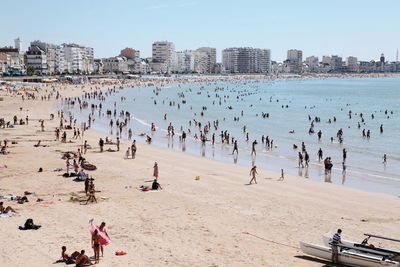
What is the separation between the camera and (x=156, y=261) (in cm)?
1140

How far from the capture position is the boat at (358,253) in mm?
11102

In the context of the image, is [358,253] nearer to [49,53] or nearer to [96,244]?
[96,244]

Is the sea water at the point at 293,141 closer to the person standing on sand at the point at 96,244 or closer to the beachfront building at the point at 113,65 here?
the person standing on sand at the point at 96,244

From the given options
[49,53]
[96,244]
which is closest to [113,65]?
[49,53]

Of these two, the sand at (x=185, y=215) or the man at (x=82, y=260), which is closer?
the man at (x=82, y=260)

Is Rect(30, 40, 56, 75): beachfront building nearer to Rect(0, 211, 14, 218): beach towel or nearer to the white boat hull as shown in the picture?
Rect(0, 211, 14, 218): beach towel

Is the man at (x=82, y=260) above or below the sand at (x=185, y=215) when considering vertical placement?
above

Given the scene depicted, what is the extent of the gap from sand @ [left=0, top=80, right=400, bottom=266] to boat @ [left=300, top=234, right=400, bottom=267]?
0.27 m

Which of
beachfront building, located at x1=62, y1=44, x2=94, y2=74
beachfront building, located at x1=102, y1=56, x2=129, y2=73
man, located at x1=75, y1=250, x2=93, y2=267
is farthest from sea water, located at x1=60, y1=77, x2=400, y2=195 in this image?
beachfront building, located at x1=102, y1=56, x2=129, y2=73

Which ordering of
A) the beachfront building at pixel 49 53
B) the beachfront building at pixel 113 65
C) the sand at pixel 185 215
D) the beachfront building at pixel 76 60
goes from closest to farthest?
the sand at pixel 185 215 → the beachfront building at pixel 49 53 → the beachfront building at pixel 76 60 → the beachfront building at pixel 113 65

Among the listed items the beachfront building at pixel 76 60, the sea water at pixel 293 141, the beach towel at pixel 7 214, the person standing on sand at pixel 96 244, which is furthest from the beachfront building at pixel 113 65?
the person standing on sand at pixel 96 244

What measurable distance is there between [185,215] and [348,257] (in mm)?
5528

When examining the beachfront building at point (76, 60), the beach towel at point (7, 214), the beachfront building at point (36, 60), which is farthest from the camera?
the beachfront building at point (76, 60)

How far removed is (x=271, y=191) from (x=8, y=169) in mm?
11471
